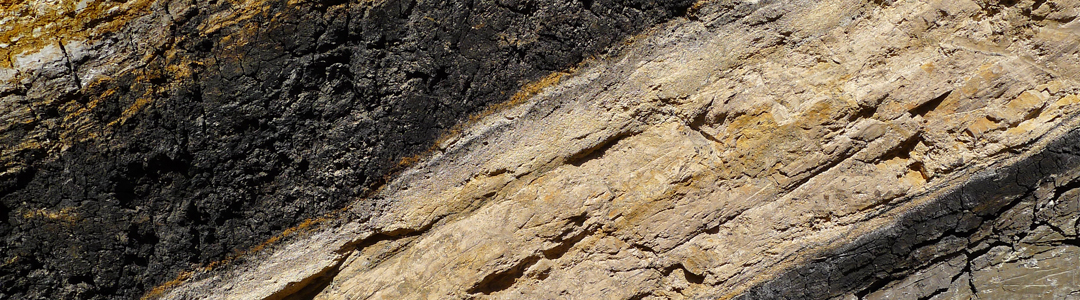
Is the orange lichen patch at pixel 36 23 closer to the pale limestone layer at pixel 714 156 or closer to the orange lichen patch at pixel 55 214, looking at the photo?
the orange lichen patch at pixel 55 214

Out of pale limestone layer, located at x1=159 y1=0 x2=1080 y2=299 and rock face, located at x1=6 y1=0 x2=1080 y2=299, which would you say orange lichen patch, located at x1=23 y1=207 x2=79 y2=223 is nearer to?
rock face, located at x1=6 y1=0 x2=1080 y2=299

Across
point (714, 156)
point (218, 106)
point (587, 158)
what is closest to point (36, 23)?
point (218, 106)

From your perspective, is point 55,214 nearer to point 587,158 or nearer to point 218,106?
point 218,106

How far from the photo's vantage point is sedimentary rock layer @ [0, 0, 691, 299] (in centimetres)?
210

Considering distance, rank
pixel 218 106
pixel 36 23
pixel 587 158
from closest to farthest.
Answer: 1. pixel 36 23
2. pixel 218 106
3. pixel 587 158

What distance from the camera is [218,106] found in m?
2.20

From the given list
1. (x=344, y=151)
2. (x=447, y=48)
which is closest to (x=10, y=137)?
(x=344, y=151)

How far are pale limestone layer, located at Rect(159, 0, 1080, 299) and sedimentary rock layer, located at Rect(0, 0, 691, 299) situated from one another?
15cm

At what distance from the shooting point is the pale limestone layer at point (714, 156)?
216 cm

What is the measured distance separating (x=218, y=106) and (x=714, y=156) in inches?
72.2

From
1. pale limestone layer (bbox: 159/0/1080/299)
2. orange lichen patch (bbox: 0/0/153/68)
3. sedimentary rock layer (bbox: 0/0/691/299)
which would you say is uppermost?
orange lichen patch (bbox: 0/0/153/68)

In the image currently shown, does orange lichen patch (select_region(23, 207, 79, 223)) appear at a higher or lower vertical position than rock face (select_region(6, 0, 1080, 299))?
higher

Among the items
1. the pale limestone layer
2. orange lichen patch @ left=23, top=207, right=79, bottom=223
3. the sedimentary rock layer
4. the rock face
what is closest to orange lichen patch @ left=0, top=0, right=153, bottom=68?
the sedimentary rock layer

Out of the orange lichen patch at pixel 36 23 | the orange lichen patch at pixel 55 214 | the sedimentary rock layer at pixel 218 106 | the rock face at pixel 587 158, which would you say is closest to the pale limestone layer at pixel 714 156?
the rock face at pixel 587 158
